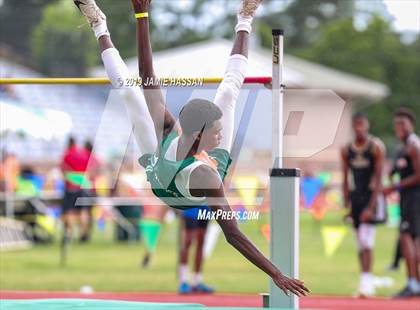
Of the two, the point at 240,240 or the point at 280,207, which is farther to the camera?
the point at 280,207

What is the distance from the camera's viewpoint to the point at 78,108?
22875 mm

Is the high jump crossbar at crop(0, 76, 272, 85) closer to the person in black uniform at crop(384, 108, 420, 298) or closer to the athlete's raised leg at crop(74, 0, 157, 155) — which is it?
the athlete's raised leg at crop(74, 0, 157, 155)

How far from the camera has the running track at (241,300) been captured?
25.6 ft

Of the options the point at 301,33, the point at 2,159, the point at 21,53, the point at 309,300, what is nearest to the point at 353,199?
the point at 309,300

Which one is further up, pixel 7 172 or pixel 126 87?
pixel 7 172

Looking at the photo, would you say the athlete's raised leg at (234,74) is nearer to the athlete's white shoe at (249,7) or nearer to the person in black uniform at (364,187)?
the athlete's white shoe at (249,7)

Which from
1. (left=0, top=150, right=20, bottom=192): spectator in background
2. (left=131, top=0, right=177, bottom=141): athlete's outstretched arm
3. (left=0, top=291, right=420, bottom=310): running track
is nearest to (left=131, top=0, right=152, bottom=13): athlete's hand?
(left=131, top=0, right=177, bottom=141): athlete's outstretched arm

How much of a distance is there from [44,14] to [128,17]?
423 inches

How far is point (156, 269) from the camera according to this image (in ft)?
39.1

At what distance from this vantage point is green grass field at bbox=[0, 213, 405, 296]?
10.1 m

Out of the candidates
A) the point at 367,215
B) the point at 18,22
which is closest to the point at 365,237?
the point at 367,215

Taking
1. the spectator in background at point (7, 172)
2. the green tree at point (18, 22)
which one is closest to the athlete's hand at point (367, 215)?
the spectator in background at point (7, 172)

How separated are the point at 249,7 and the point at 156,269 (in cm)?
661

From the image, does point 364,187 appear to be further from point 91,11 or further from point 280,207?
point 91,11
